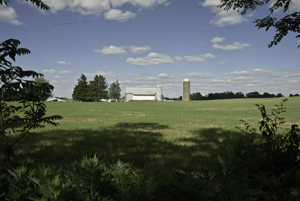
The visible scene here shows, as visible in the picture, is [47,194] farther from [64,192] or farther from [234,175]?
[234,175]

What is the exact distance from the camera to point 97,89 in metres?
97.9

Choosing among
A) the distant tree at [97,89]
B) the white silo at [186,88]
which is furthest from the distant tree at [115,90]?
the white silo at [186,88]

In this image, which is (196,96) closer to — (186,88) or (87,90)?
(186,88)

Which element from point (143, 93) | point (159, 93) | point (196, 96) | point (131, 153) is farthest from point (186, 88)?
point (131, 153)

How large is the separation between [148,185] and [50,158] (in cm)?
406

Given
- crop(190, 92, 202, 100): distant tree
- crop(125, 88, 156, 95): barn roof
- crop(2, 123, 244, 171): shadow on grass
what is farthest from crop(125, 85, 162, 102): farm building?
crop(2, 123, 244, 171): shadow on grass

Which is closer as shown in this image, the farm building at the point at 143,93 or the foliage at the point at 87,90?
the foliage at the point at 87,90

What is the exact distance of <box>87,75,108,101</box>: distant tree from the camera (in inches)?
3713

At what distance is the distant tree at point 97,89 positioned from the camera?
9431cm

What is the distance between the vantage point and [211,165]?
466 cm

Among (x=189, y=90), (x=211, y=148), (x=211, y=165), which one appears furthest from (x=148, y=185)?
(x=189, y=90)

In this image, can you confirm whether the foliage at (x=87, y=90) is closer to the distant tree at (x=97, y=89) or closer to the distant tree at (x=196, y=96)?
the distant tree at (x=97, y=89)

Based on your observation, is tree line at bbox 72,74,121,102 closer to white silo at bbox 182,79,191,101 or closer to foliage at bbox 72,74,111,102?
foliage at bbox 72,74,111,102

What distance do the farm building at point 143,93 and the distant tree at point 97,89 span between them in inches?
758
